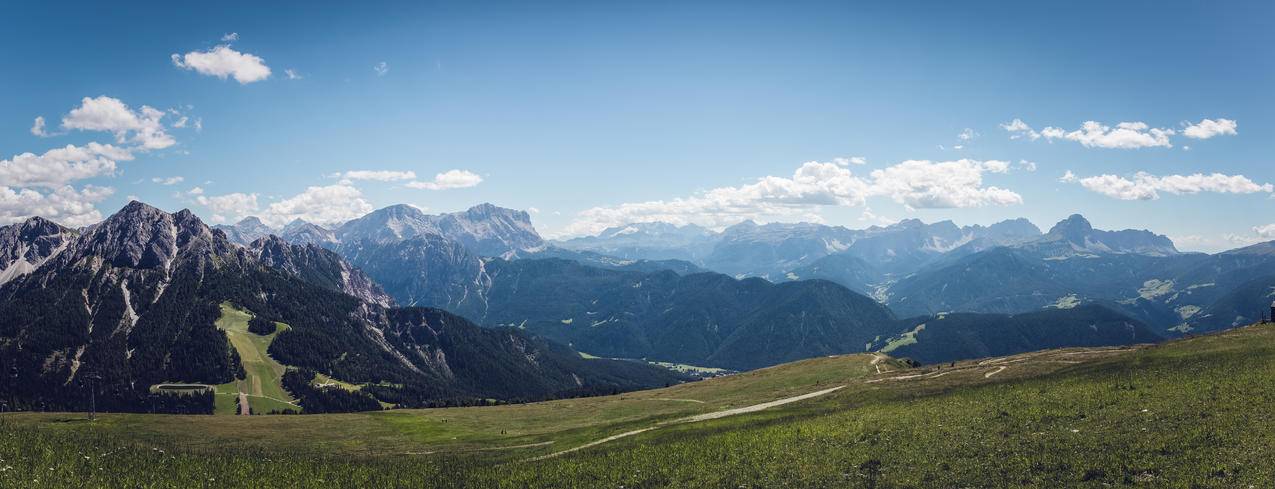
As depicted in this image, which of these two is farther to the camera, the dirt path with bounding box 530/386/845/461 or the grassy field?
the dirt path with bounding box 530/386/845/461

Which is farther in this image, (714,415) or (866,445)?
(714,415)

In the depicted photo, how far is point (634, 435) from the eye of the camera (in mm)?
67250

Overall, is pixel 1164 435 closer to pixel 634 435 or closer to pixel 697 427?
pixel 697 427

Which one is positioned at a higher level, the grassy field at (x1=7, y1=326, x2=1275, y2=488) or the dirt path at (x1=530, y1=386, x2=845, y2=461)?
the grassy field at (x1=7, y1=326, x2=1275, y2=488)

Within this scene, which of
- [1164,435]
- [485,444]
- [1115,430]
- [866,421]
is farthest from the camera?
[485,444]

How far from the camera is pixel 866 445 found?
45781 millimetres

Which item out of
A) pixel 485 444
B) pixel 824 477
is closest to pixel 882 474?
pixel 824 477

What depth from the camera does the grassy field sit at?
35.8m

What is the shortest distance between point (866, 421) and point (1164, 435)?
2065cm

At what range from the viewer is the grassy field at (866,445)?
117ft

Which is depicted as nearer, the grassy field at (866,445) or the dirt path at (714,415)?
the grassy field at (866,445)

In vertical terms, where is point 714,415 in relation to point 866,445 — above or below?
below

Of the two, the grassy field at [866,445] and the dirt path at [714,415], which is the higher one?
the grassy field at [866,445]

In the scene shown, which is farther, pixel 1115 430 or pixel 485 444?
pixel 485 444
